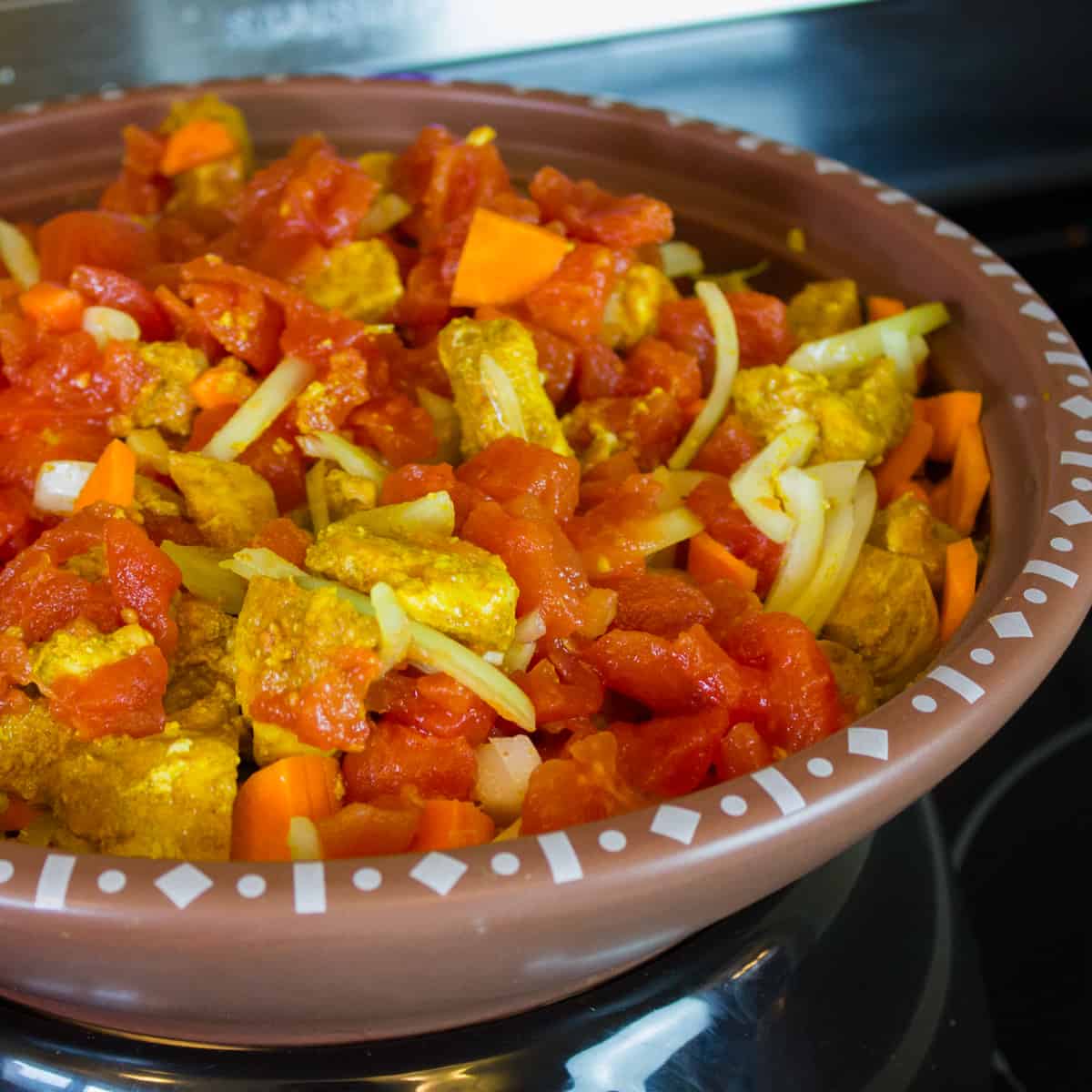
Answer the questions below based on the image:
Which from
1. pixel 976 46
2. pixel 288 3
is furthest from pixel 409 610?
pixel 976 46

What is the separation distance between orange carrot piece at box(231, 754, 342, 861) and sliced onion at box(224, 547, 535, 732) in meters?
0.13

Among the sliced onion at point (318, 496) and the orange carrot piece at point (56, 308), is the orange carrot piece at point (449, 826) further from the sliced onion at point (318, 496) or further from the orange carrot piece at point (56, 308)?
the orange carrot piece at point (56, 308)

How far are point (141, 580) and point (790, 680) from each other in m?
0.60

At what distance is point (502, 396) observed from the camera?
56.6 inches

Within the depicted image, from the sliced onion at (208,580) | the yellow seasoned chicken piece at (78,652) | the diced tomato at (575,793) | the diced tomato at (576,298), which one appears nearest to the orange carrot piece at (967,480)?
the diced tomato at (576,298)

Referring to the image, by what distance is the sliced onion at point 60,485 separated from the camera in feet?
4.62

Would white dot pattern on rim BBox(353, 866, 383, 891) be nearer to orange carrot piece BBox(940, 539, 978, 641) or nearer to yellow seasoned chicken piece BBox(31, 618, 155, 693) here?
yellow seasoned chicken piece BBox(31, 618, 155, 693)

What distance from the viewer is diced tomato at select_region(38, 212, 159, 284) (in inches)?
66.2

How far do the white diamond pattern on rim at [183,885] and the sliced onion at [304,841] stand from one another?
0.53 feet

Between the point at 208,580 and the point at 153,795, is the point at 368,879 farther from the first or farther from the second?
the point at 208,580

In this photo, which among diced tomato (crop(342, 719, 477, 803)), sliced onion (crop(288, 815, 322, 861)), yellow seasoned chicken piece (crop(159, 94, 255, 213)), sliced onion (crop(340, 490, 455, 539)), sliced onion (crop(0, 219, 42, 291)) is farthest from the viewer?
yellow seasoned chicken piece (crop(159, 94, 255, 213))

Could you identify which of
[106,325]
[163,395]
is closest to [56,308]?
[106,325]

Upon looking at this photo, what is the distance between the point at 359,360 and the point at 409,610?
1.50 ft

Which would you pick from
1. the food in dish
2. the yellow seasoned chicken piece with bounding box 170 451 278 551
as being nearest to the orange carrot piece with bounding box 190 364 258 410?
the food in dish
